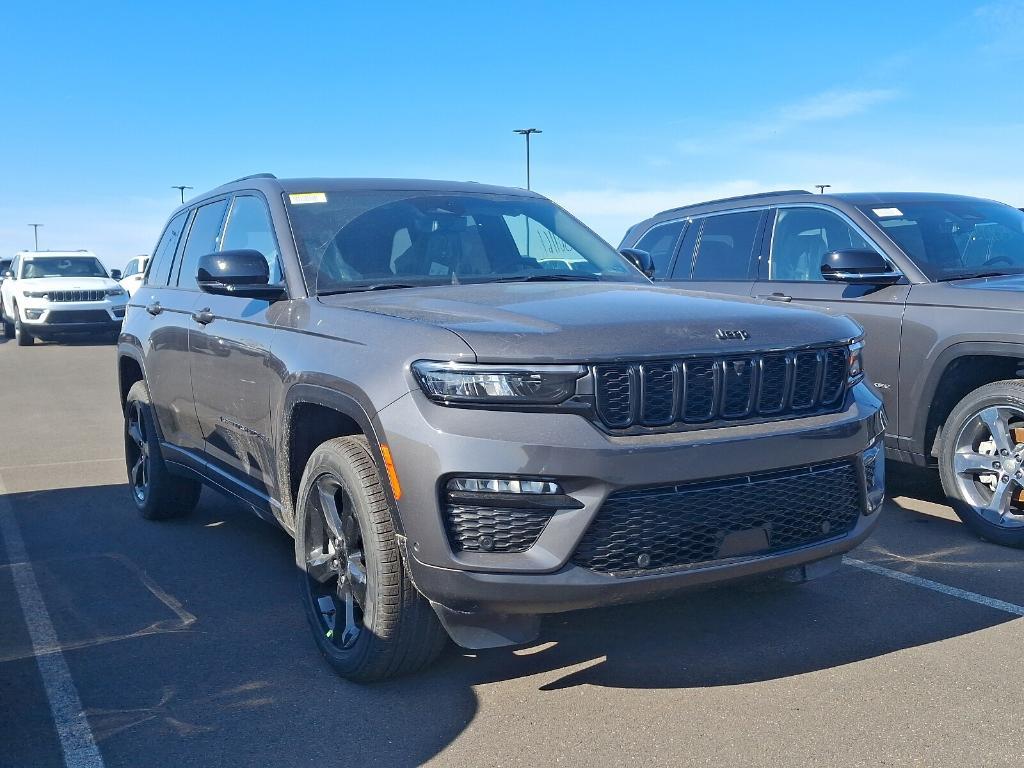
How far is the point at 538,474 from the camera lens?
299cm

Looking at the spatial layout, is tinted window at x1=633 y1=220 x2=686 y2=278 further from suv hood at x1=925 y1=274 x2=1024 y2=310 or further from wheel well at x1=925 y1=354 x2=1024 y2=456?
wheel well at x1=925 y1=354 x2=1024 y2=456

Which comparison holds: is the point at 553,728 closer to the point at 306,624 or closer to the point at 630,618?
the point at 630,618

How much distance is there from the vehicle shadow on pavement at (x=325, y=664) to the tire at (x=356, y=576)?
0.44 feet

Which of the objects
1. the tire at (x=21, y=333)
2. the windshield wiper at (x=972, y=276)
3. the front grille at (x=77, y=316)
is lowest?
the tire at (x=21, y=333)

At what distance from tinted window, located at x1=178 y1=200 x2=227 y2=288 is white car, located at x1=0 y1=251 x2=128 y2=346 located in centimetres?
1599

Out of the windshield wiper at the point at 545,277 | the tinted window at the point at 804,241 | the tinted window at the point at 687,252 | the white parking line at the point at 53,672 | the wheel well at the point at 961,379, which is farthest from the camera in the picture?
the tinted window at the point at 687,252

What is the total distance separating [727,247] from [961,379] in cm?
213

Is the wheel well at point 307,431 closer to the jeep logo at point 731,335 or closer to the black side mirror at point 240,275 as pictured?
the black side mirror at point 240,275

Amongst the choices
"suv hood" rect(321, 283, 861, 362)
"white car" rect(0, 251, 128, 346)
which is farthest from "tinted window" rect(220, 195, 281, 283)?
"white car" rect(0, 251, 128, 346)

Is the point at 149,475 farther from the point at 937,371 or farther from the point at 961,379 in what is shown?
the point at 961,379

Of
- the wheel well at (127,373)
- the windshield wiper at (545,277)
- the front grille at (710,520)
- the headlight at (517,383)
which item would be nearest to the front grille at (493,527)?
the front grille at (710,520)

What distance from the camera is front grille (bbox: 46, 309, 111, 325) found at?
20.9m

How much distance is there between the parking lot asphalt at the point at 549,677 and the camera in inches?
125

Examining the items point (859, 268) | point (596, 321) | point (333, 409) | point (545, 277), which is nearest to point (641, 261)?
point (545, 277)
